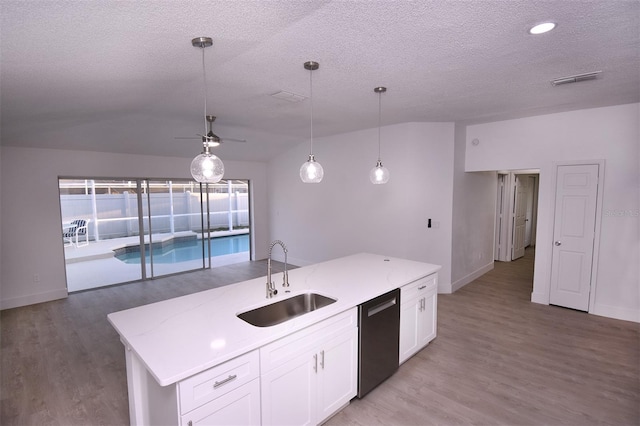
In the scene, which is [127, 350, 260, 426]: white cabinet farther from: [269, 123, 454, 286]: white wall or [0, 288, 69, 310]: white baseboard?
[0, 288, 69, 310]: white baseboard

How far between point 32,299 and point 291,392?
198 inches

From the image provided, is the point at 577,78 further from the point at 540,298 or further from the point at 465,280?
the point at 465,280

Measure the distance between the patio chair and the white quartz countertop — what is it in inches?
172

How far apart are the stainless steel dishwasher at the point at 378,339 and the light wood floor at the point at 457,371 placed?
0.14 m

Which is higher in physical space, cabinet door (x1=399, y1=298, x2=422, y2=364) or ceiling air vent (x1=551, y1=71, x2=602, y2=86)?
ceiling air vent (x1=551, y1=71, x2=602, y2=86)

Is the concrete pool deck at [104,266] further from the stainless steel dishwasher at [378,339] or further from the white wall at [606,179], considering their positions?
the white wall at [606,179]

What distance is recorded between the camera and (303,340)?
1.96 m

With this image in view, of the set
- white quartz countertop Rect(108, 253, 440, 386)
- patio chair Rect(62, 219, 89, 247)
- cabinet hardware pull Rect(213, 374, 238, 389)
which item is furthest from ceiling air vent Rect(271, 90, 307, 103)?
patio chair Rect(62, 219, 89, 247)

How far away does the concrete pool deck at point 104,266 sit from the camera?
18.2 feet

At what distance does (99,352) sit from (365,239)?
399 centimetres

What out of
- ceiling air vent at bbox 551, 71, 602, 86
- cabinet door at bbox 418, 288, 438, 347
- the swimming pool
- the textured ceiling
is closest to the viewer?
the textured ceiling

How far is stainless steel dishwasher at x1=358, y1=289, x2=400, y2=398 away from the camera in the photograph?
2.40 meters

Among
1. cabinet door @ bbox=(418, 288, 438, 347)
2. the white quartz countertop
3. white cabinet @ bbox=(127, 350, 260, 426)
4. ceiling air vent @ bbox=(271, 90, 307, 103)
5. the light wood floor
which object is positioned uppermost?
ceiling air vent @ bbox=(271, 90, 307, 103)

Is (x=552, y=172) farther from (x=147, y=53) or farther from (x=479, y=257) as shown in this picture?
(x=147, y=53)
